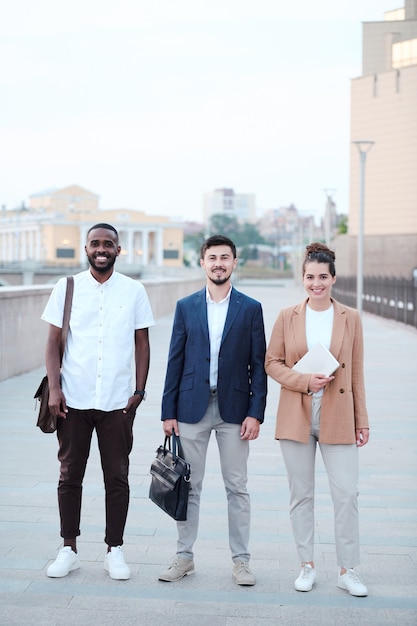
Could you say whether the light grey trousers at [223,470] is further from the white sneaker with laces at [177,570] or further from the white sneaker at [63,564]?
the white sneaker at [63,564]

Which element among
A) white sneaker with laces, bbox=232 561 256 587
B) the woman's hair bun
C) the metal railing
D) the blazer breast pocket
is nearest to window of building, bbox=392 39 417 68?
the metal railing

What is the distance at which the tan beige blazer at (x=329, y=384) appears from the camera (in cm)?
461

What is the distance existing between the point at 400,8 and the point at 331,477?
203 feet

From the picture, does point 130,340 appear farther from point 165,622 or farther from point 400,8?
point 400,8

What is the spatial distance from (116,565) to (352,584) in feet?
3.80

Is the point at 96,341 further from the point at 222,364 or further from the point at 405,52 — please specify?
the point at 405,52

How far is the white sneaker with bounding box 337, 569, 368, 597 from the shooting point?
4602 mm

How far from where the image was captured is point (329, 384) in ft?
15.2

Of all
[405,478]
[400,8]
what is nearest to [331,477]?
[405,478]

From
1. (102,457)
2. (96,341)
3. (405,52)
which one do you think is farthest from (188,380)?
(405,52)

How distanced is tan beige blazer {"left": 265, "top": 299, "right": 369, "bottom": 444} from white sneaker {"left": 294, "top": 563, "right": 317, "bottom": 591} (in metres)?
0.64

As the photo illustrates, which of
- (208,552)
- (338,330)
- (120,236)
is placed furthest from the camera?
(120,236)

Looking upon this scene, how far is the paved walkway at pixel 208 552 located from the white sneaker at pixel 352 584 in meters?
0.03

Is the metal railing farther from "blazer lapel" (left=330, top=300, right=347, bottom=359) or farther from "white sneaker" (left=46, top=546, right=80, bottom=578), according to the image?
"white sneaker" (left=46, top=546, right=80, bottom=578)
